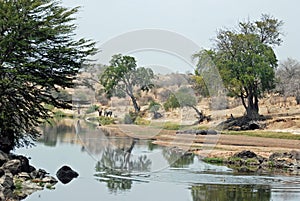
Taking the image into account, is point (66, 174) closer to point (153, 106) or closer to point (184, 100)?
point (153, 106)

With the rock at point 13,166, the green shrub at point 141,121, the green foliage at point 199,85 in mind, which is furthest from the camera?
the green foliage at point 199,85

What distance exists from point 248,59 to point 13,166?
119 feet

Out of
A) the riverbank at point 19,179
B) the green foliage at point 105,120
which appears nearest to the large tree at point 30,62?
the riverbank at point 19,179

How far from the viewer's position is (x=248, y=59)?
56.0 metres

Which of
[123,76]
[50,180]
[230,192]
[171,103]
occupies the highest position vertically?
[123,76]

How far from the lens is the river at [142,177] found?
2164 cm

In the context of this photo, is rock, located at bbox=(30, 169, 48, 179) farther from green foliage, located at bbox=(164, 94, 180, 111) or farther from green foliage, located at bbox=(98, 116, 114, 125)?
green foliage, located at bbox=(164, 94, 180, 111)

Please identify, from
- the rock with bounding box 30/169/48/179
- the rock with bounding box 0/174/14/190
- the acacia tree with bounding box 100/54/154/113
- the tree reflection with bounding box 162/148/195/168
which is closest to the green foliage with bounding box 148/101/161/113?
the acacia tree with bounding box 100/54/154/113

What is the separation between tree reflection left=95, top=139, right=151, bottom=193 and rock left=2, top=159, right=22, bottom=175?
145 inches

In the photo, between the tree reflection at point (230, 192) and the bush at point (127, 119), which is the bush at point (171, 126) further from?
the tree reflection at point (230, 192)

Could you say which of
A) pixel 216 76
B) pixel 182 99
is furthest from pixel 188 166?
pixel 216 76

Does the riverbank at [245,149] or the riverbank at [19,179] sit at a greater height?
the riverbank at [245,149]

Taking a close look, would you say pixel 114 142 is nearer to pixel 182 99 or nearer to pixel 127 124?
pixel 127 124

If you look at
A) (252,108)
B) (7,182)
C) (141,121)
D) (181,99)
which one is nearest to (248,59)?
(252,108)
